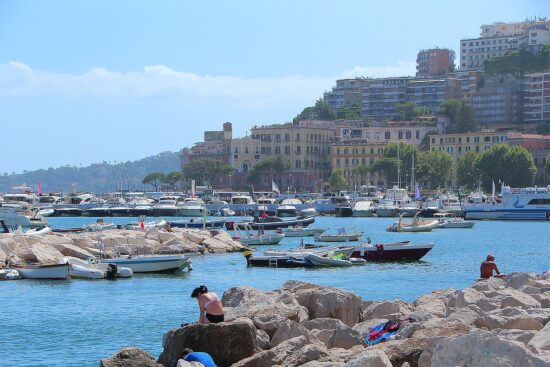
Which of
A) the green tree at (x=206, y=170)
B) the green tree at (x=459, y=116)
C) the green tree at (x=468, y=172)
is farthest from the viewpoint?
the green tree at (x=459, y=116)

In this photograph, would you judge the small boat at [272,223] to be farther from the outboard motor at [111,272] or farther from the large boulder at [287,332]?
the large boulder at [287,332]

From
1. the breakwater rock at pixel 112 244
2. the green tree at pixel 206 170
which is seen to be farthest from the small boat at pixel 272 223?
the green tree at pixel 206 170

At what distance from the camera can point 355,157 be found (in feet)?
516

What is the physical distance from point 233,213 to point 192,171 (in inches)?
2019

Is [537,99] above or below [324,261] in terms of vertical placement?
above

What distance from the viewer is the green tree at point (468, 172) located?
132 m

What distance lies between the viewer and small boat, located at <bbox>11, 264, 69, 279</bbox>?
1492 inches

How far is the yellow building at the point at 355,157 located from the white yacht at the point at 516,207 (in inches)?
2059

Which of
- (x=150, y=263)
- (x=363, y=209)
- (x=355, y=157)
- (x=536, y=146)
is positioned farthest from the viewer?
(x=355, y=157)

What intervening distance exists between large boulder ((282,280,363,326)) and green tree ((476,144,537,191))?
347 feet

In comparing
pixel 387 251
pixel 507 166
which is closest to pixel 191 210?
pixel 507 166

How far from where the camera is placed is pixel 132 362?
14.7 meters

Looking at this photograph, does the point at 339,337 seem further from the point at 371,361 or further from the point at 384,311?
the point at 371,361

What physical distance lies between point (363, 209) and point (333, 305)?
91.6 metres
